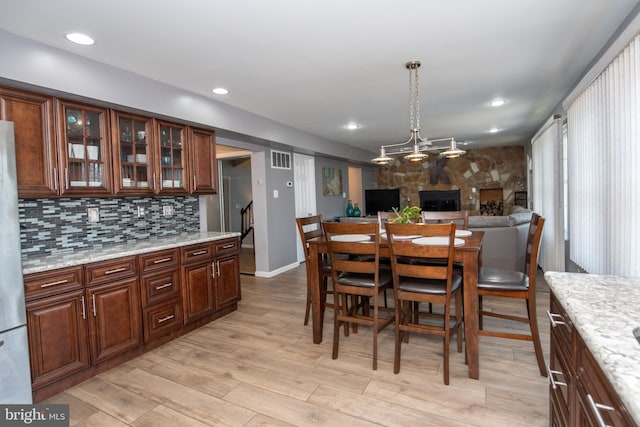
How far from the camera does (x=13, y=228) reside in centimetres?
190

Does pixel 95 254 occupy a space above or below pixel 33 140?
below

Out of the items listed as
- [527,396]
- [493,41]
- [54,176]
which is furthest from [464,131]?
[54,176]

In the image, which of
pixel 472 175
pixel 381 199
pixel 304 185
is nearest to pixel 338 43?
pixel 304 185

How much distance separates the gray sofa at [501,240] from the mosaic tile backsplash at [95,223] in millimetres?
3825

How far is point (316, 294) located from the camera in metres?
2.85

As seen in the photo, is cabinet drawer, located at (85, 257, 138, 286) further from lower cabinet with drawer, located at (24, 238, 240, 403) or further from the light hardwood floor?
the light hardwood floor

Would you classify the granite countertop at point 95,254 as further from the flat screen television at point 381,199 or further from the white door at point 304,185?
the flat screen television at point 381,199

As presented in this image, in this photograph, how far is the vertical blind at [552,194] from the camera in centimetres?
404

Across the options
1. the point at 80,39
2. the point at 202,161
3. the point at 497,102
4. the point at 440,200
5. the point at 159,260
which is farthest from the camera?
the point at 440,200

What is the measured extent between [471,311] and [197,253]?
2.47 meters

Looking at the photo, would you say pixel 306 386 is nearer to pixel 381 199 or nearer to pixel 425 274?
pixel 425 274

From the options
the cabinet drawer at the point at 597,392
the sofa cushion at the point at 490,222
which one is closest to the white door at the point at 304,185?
the sofa cushion at the point at 490,222

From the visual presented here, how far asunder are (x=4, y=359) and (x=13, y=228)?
737 millimetres

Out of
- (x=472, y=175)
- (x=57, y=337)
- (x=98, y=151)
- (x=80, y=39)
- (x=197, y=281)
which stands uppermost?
(x=80, y=39)
